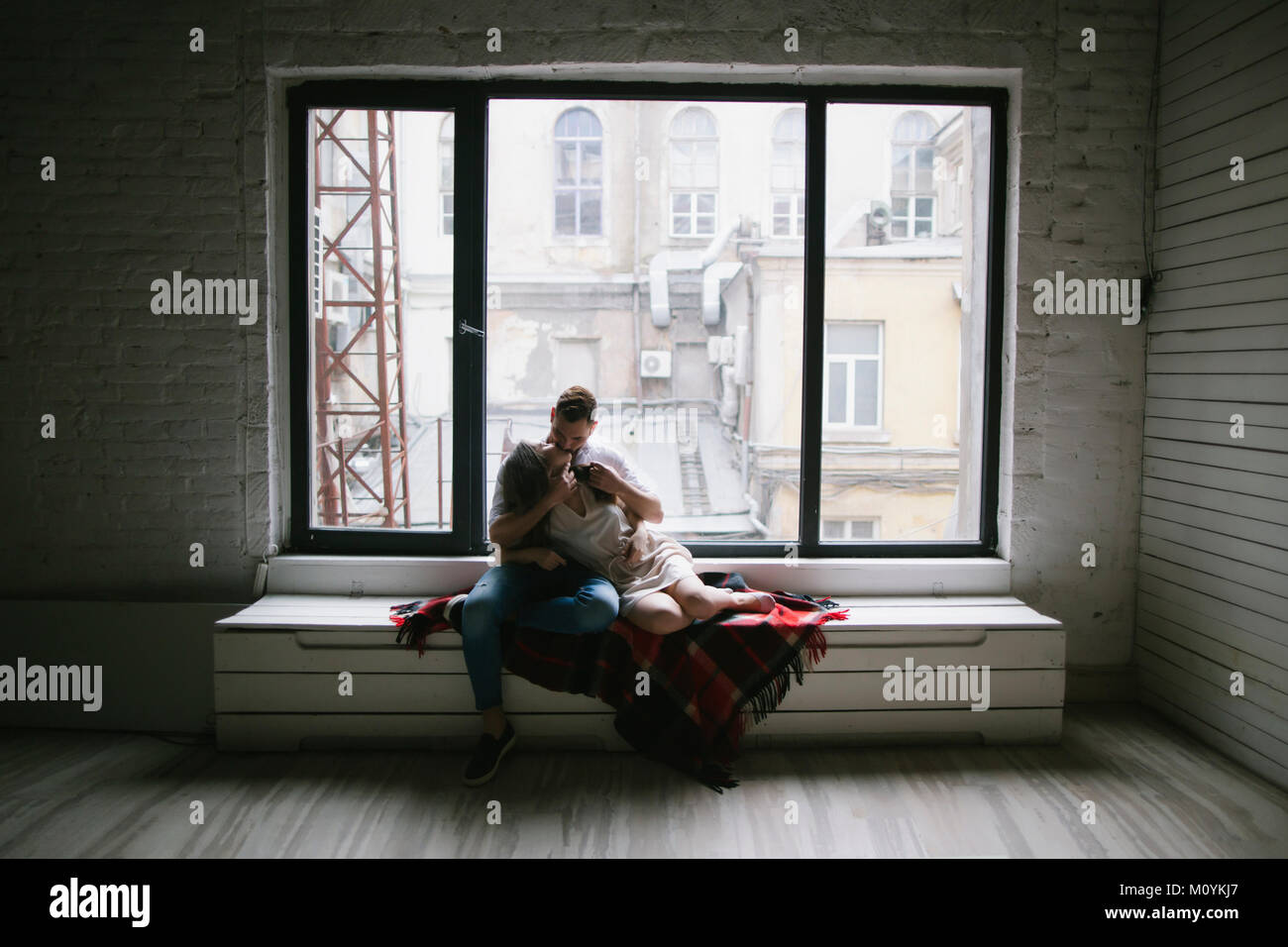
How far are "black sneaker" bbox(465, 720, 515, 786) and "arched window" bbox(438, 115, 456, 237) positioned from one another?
6.30 ft

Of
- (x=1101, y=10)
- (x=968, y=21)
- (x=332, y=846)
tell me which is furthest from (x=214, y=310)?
(x=1101, y=10)

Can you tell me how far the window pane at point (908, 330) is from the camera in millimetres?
3367

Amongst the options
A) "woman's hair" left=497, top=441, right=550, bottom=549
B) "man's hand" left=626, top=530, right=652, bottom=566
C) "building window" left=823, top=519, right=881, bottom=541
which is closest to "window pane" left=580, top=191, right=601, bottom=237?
"building window" left=823, top=519, right=881, bottom=541

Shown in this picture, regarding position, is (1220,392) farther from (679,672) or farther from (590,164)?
(590,164)

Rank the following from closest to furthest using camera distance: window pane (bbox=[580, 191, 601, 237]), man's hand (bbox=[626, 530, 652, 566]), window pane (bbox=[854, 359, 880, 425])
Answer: man's hand (bbox=[626, 530, 652, 566])
window pane (bbox=[854, 359, 880, 425])
window pane (bbox=[580, 191, 601, 237])

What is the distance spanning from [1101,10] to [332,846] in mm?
3907

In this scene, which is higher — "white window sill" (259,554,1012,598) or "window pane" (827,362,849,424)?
"window pane" (827,362,849,424)

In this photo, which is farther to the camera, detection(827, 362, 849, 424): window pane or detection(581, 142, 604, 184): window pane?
detection(581, 142, 604, 184): window pane

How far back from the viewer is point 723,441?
4695mm

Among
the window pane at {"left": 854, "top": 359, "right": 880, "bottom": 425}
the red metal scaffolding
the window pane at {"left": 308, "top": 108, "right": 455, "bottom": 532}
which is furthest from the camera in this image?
the window pane at {"left": 854, "top": 359, "right": 880, "bottom": 425}

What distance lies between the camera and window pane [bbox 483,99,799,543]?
3400 mm

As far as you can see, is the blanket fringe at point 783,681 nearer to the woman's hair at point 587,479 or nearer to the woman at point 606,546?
the woman at point 606,546
